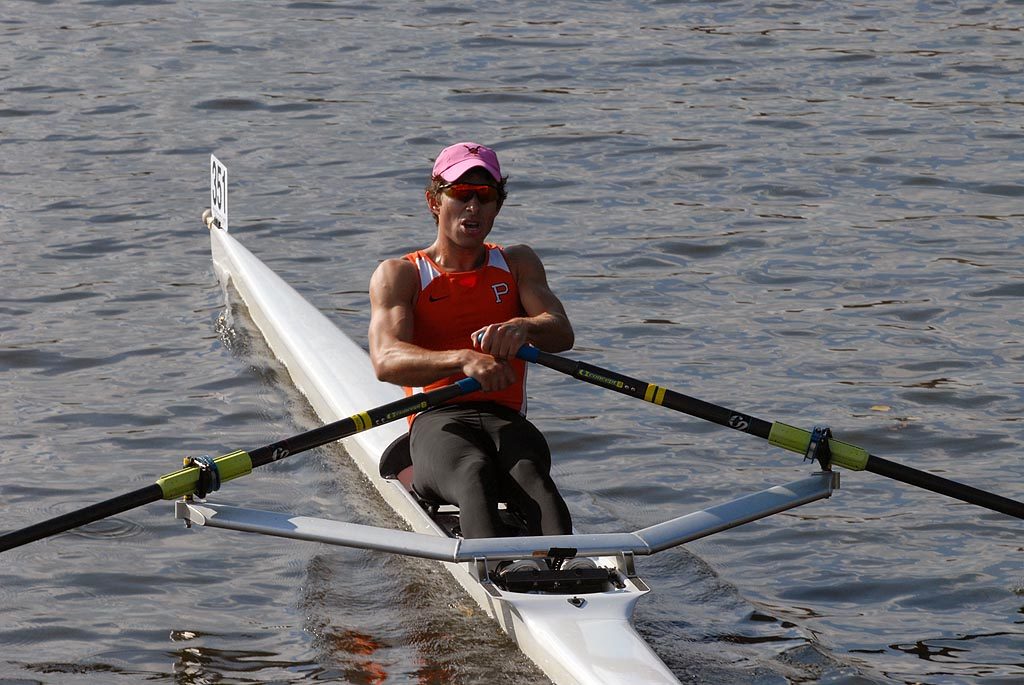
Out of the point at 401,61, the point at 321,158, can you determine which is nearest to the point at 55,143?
the point at 321,158

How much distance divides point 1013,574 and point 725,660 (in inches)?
58.3

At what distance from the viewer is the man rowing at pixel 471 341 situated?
5.71 metres

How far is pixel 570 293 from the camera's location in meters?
10.1

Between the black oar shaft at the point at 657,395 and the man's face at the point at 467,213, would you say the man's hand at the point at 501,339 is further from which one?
the man's face at the point at 467,213

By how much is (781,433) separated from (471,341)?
1274mm

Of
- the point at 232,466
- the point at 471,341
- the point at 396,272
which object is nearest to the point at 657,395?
the point at 471,341

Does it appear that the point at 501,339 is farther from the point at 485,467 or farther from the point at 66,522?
the point at 66,522

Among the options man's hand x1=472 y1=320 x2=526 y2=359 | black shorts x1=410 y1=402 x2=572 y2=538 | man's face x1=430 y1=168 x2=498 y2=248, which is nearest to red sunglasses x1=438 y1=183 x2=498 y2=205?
man's face x1=430 y1=168 x2=498 y2=248

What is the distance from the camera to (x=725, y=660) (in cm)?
554

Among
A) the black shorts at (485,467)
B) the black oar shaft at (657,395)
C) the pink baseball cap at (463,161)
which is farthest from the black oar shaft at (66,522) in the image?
the pink baseball cap at (463,161)

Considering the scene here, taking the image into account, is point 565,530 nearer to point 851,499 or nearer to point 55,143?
point 851,499

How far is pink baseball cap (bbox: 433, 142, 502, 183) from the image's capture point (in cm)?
594

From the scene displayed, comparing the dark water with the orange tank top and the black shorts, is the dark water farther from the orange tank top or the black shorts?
the orange tank top

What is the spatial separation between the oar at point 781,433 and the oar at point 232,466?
0.39 m
